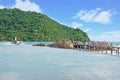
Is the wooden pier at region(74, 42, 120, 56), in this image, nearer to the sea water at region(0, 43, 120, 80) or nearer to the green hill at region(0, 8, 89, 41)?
the sea water at region(0, 43, 120, 80)

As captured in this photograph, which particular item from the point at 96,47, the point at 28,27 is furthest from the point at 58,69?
the point at 28,27

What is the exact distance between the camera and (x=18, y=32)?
4013 inches

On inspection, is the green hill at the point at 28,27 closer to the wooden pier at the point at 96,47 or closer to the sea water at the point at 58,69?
the wooden pier at the point at 96,47

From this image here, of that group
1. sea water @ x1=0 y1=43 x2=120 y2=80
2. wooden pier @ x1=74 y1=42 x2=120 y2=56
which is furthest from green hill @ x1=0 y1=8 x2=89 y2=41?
sea water @ x1=0 y1=43 x2=120 y2=80

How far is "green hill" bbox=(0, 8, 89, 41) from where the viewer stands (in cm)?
10212

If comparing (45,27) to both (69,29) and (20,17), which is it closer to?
(20,17)

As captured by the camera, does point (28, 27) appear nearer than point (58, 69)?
No

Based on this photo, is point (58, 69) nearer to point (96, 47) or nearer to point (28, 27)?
point (96, 47)

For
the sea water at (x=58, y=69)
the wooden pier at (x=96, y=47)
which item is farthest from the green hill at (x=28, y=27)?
the sea water at (x=58, y=69)

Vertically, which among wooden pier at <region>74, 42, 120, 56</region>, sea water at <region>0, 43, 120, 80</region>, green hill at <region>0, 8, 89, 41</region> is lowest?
sea water at <region>0, 43, 120, 80</region>

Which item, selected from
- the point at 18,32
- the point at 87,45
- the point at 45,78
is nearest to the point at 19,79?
the point at 45,78

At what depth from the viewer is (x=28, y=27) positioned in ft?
344

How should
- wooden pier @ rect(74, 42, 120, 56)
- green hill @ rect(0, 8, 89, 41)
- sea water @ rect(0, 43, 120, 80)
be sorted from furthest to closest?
green hill @ rect(0, 8, 89, 41)
wooden pier @ rect(74, 42, 120, 56)
sea water @ rect(0, 43, 120, 80)

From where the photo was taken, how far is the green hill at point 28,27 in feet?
335
